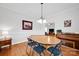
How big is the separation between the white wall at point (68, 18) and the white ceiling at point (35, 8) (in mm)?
53

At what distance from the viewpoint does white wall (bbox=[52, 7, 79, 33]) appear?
3.27 feet

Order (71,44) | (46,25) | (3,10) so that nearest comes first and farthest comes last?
1. (3,10)
2. (46,25)
3. (71,44)

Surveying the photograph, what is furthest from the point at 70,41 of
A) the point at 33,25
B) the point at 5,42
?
the point at 5,42

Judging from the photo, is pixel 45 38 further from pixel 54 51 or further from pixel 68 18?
pixel 68 18

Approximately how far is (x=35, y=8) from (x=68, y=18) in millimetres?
410

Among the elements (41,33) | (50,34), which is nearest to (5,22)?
(41,33)

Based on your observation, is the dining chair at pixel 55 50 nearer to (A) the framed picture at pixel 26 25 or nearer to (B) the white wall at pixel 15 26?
(B) the white wall at pixel 15 26

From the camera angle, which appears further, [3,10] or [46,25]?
[46,25]

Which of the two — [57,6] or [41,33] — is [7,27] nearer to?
[41,33]

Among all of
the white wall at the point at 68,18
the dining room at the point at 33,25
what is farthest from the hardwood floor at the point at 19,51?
the white wall at the point at 68,18

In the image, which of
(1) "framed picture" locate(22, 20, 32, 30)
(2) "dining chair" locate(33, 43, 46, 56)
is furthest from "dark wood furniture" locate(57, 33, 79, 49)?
(1) "framed picture" locate(22, 20, 32, 30)

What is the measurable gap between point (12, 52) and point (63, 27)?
0.66m

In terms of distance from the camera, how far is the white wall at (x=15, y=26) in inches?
39.3

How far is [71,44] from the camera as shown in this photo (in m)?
1.23
